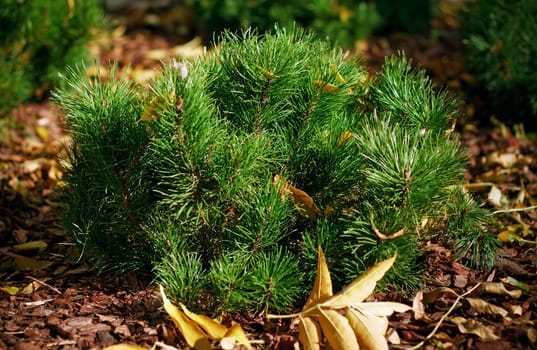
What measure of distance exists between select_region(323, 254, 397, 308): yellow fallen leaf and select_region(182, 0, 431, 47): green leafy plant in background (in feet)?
9.20

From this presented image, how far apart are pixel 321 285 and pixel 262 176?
40 cm

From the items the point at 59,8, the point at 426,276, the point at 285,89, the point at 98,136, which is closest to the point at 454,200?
the point at 426,276

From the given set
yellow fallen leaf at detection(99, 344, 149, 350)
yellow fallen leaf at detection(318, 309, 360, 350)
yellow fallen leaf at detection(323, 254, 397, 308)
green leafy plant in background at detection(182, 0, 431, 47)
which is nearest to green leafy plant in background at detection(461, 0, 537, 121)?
green leafy plant in background at detection(182, 0, 431, 47)

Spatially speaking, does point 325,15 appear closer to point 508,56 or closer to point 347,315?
point 508,56

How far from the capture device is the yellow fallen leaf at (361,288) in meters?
2.08

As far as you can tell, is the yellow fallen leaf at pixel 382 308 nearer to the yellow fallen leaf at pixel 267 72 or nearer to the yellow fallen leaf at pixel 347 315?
the yellow fallen leaf at pixel 347 315

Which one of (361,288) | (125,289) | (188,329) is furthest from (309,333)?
(125,289)

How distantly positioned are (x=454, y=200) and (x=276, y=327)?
2.34 ft

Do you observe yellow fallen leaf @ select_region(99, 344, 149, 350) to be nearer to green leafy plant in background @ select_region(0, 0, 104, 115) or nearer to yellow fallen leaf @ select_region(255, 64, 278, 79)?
yellow fallen leaf @ select_region(255, 64, 278, 79)

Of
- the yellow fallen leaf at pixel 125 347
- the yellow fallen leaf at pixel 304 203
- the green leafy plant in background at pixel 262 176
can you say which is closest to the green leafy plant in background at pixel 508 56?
the green leafy plant in background at pixel 262 176

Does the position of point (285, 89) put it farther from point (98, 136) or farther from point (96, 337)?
point (96, 337)

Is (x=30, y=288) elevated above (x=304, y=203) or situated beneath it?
situated beneath

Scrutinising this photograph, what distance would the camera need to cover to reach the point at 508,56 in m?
3.89

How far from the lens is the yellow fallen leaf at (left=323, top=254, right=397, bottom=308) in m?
2.08
